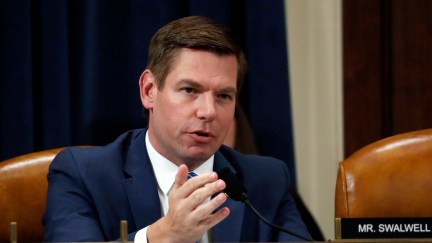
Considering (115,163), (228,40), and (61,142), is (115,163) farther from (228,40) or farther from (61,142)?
(61,142)

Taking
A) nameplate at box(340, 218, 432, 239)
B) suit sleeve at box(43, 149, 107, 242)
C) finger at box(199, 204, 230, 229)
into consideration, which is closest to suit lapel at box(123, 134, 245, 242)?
suit sleeve at box(43, 149, 107, 242)

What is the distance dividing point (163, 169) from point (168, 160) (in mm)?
27

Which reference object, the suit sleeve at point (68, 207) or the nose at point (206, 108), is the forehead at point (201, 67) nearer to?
the nose at point (206, 108)

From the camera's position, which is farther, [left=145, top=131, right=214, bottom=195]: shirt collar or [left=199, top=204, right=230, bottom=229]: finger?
[left=145, top=131, right=214, bottom=195]: shirt collar

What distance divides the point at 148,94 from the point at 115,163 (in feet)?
0.67

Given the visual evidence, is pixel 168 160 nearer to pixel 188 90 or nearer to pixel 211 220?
pixel 188 90

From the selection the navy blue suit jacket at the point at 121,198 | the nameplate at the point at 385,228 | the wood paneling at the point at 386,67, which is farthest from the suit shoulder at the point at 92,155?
the wood paneling at the point at 386,67

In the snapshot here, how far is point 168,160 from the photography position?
209cm

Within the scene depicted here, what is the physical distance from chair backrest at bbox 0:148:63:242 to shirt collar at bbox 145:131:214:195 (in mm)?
295

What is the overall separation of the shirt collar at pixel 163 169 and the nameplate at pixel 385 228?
0.60 m

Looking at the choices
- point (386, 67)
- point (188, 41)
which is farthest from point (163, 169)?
point (386, 67)

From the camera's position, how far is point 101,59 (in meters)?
3.08

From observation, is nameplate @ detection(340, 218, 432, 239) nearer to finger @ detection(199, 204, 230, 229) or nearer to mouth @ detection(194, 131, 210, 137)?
finger @ detection(199, 204, 230, 229)

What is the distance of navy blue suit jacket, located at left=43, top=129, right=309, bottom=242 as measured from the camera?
1.93 m
